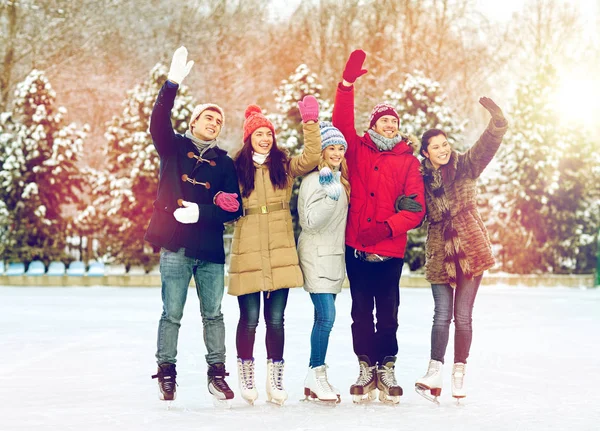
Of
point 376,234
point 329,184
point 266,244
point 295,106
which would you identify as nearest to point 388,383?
point 376,234

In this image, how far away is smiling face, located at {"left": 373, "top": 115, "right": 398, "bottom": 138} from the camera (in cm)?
628

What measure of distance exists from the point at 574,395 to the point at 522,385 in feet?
1.67

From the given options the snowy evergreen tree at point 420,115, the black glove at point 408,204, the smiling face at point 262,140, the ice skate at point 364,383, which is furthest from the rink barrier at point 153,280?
the smiling face at point 262,140

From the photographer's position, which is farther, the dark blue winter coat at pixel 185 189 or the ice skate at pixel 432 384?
the ice skate at pixel 432 384

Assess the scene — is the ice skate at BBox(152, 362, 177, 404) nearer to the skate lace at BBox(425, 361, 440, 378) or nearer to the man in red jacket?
the man in red jacket

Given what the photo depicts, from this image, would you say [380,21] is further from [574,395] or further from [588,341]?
[574,395]

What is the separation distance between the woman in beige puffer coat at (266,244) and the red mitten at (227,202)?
224mm

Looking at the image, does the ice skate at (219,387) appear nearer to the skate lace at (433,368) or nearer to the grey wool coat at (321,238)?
the grey wool coat at (321,238)

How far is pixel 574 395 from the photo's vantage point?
21.7 ft

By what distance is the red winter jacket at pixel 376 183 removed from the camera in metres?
6.17

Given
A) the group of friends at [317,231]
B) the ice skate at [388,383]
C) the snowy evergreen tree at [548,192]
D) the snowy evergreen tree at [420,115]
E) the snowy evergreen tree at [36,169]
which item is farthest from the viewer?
the snowy evergreen tree at [36,169]

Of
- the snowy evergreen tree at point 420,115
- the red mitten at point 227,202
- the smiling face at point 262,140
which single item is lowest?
the red mitten at point 227,202

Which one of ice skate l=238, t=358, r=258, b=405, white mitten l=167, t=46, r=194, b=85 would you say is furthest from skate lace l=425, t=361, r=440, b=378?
white mitten l=167, t=46, r=194, b=85

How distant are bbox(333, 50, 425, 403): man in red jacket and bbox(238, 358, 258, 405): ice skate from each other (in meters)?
0.61
